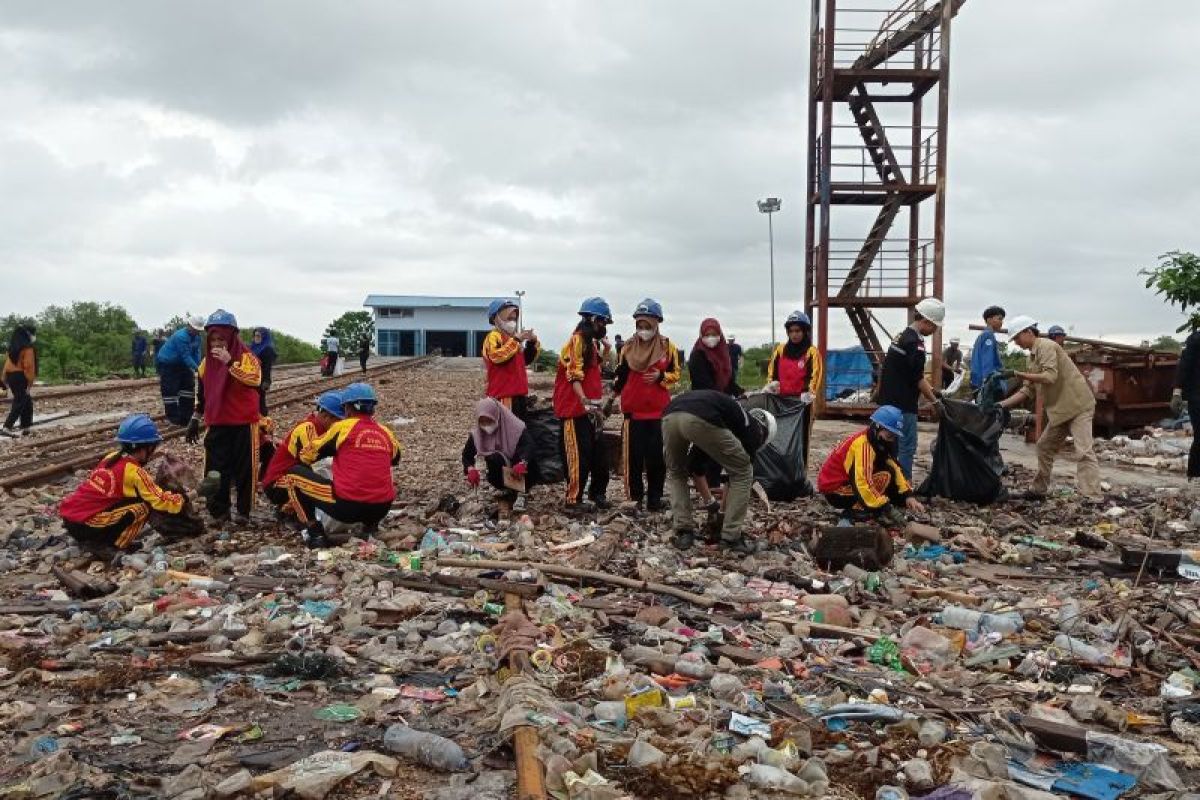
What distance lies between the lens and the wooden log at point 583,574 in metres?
5.51

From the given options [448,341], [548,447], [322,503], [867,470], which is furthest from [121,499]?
[448,341]

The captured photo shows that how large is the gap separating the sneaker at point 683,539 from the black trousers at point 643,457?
871 mm

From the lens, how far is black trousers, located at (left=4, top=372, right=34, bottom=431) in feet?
44.5

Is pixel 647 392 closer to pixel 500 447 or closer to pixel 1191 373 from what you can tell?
pixel 500 447

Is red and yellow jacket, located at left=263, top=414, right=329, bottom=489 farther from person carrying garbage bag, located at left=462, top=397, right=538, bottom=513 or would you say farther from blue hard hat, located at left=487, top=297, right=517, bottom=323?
blue hard hat, located at left=487, top=297, right=517, bottom=323

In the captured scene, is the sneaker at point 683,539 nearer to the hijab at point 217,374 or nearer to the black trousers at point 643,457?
the black trousers at point 643,457

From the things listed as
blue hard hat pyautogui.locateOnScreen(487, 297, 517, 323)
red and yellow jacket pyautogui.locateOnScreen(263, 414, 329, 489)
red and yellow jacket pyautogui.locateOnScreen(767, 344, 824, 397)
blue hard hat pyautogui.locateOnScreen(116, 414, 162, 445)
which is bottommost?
red and yellow jacket pyautogui.locateOnScreen(263, 414, 329, 489)

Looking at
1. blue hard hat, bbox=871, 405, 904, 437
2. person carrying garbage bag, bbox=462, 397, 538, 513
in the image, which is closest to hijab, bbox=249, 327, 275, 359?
person carrying garbage bag, bbox=462, 397, 538, 513

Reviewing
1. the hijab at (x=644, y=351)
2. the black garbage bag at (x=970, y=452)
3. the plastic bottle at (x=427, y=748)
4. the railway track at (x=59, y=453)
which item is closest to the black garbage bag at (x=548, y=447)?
the hijab at (x=644, y=351)

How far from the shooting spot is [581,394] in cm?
769

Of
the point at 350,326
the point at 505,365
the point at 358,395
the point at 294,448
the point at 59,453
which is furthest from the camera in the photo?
the point at 350,326

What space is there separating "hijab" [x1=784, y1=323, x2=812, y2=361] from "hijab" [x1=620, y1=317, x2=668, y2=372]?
1472 millimetres

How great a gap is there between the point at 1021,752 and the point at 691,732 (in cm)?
119

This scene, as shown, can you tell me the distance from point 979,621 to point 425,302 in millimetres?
61750
